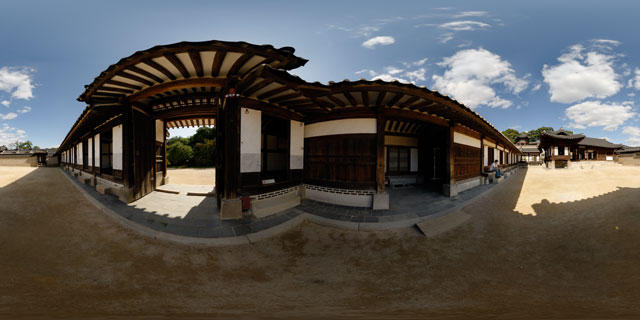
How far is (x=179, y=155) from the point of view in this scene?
3100 centimetres

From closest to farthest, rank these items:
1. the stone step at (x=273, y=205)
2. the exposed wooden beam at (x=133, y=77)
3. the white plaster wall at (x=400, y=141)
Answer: the exposed wooden beam at (x=133, y=77)
the stone step at (x=273, y=205)
the white plaster wall at (x=400, y=141)

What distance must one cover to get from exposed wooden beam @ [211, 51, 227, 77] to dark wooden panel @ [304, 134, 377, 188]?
12.8ft

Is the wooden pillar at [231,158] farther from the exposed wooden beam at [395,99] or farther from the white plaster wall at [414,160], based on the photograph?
the white plaster wall at [414,160]

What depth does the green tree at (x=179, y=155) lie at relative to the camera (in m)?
31.0

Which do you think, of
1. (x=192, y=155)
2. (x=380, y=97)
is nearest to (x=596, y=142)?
(x=380, y=97)

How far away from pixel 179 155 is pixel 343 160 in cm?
3123

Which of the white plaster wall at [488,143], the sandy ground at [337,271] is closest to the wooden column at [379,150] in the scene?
the sandy ground at [337,271]

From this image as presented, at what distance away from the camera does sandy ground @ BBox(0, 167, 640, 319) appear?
2.82 m

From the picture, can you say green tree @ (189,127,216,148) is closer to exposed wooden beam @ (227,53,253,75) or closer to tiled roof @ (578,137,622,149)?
exposed wooden beam @ (227,53,253,75)

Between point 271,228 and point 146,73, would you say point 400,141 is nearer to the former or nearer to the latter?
point 271,228

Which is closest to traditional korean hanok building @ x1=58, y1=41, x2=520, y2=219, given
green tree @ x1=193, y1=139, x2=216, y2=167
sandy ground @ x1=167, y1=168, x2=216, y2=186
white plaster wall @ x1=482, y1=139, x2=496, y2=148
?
sandy ground @ x1=167, y1=168, x2=216, y2=186

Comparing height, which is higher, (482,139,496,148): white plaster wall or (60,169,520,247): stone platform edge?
(482,139,496,148): white plaster wall

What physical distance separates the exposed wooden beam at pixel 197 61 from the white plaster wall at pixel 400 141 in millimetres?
9056

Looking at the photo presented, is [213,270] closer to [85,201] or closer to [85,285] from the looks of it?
[85,285]
